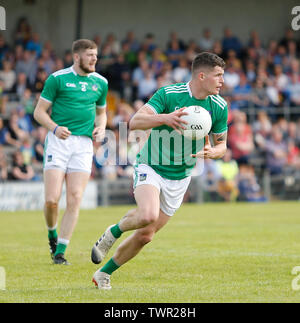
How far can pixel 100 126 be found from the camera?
10242mm

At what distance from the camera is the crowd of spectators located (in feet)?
68.2

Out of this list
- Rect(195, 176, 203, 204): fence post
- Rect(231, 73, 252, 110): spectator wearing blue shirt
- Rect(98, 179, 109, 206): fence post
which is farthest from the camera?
Rect(231, 73, 252, 110): spectator wearing blue shirt

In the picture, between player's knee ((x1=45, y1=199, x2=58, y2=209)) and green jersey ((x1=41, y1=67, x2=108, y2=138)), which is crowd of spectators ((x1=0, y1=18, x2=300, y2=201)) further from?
player's knee ((x1=45, y1=199, x2=58, y2=209))

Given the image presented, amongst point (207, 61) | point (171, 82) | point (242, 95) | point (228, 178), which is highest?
point (207, 61)

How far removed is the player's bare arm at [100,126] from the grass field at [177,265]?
1.62 metres

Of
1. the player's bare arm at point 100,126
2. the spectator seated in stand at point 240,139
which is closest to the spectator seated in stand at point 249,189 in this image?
the spectator seated in stand at point 240,139

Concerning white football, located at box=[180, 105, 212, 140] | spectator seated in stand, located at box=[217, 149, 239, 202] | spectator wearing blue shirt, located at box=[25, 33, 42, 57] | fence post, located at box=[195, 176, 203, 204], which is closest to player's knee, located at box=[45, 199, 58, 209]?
white football, located at box=[180, 105, 212, 140]

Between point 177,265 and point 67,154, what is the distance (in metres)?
2.04

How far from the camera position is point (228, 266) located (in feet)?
29.3

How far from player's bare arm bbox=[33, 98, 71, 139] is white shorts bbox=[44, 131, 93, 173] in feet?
0.88

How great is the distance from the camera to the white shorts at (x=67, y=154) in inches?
383

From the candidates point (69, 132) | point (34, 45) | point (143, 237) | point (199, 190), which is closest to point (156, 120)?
point (143, 237)

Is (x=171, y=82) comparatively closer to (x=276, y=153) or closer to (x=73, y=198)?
(x=276, y=153)
